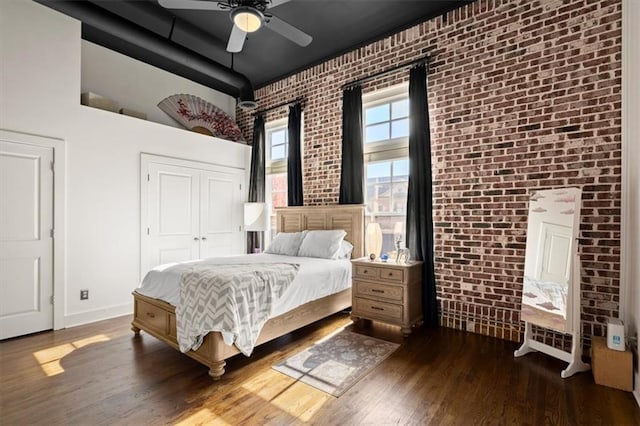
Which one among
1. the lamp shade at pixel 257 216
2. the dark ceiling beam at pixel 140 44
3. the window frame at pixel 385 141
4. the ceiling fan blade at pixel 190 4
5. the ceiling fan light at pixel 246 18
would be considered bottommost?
the lamp shade at pixel 257 216

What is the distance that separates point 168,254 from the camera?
4.43m

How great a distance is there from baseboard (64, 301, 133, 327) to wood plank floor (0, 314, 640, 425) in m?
0.55

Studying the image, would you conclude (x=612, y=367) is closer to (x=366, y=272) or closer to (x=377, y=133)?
(x=366, y=272)

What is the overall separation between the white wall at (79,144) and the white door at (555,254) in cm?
453

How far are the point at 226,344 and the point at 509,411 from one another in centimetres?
193

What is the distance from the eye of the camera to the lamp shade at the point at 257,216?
4.80m

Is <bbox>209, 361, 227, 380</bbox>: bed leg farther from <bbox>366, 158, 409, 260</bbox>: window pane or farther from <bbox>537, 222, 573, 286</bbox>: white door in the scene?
<bbox>537, 222, 573, 286</bbox>: white door

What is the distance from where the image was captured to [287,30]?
2945 millimetres

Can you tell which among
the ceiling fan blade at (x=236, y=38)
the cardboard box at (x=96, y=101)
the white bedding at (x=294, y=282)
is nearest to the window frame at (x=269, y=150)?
the ceiling fan blade at (x=236, y=38)

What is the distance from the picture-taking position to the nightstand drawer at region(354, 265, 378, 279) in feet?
11.1

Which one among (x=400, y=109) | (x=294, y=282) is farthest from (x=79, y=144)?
(x=400, y=109)

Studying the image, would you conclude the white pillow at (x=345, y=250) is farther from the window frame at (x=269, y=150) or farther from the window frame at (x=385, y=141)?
the window frame at (x=269, y=150)

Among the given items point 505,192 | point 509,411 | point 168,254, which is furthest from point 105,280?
point 505,192

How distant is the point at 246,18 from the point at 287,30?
0.54 m
